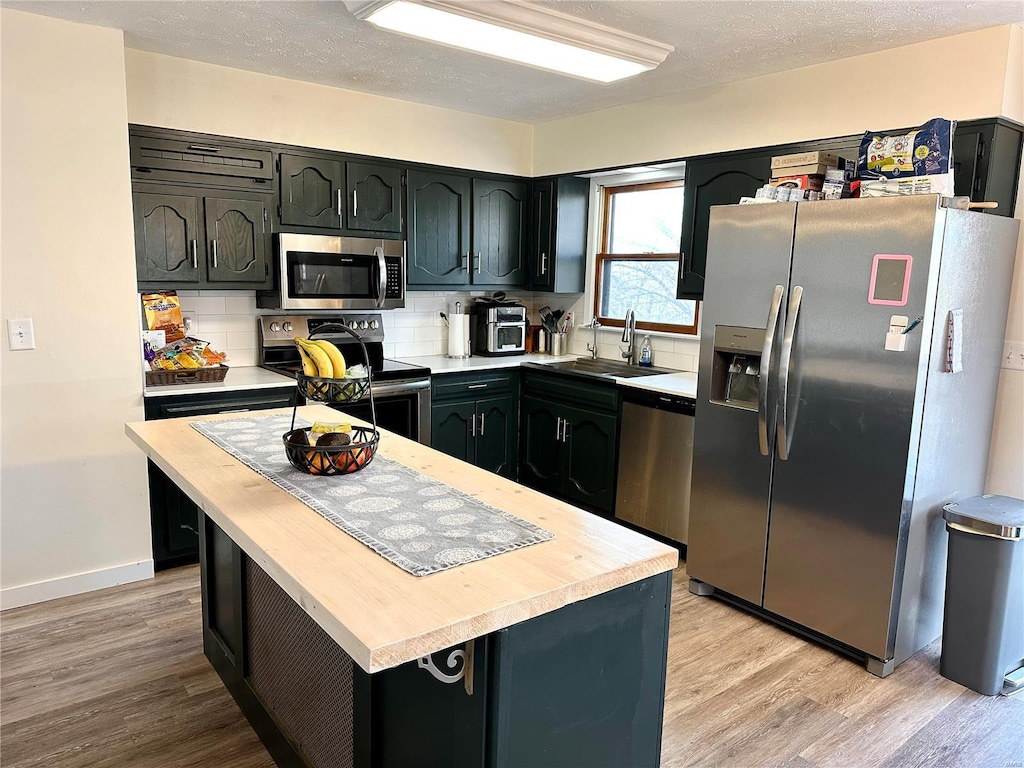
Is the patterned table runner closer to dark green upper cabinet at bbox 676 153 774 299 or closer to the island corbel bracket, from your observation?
the island corbel bracket

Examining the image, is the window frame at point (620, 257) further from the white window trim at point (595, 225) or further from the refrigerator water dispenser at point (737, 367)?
the refrigerator water dispenser at point (737, 367)

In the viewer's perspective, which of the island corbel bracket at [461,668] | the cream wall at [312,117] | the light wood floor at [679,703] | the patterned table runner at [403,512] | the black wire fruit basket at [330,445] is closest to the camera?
the island corbel bracket at [461,668]

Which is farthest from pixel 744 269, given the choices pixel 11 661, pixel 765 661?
pixel 11 661

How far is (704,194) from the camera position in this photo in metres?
3.84

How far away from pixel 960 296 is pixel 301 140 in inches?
129

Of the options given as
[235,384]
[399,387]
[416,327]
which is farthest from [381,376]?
[416,327]

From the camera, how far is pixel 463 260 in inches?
183

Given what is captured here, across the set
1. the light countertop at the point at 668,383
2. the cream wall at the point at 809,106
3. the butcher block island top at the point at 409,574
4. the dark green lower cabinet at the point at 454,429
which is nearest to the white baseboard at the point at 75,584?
the dark green lower cabinet at the point at 454,429

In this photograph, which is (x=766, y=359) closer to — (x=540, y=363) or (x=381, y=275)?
(x=540, y=363)

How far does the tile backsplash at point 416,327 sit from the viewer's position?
3980mm

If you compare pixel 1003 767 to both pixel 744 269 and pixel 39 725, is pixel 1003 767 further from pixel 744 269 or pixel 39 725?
pixel 39 725

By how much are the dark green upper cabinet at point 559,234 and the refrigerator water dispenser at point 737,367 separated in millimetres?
1860

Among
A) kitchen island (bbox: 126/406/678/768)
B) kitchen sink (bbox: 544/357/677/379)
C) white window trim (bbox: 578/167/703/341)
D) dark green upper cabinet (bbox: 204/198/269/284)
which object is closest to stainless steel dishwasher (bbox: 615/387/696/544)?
kitchen sink (bbox: 544/357/677/379)

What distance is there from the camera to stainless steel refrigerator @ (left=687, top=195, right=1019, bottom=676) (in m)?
2.54
